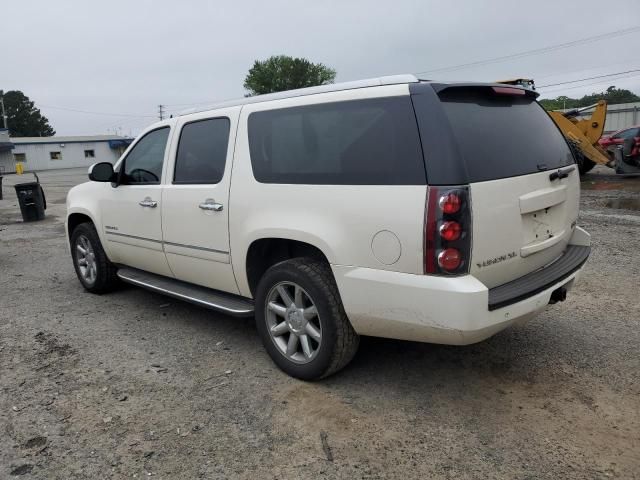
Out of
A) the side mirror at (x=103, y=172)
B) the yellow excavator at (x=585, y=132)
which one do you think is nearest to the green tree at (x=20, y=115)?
the yellow excavator at (x=585, y=132)

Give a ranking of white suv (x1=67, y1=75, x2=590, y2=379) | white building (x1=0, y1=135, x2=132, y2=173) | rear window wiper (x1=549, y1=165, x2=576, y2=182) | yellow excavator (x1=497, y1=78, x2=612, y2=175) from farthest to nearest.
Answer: white building (x1=0, y1=135, x2=132, y2=173) → yellow excavator (x1=497, y1=78, x2=612, y2=175) → rear window wiper (x1=549, y1=165, x2=576, y2=182) → white suv (x1=67, y1=75, x2=590, y2=379)

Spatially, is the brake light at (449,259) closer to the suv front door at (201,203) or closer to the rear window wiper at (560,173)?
the rear window wiper at (560,173)

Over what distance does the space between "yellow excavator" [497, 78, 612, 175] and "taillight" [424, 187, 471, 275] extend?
13.1 meters

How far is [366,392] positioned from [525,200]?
60.0 inches

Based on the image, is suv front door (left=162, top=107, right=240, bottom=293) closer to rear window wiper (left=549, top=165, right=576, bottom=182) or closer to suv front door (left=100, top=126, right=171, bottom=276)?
suv front door (left=100, top=126, right=171, bottom=276)

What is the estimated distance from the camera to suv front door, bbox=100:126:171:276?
4.51 m

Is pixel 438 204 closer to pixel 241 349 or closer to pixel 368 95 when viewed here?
pixel 368 95

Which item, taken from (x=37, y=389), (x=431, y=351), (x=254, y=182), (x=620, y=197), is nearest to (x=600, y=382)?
(x=431, y=351)

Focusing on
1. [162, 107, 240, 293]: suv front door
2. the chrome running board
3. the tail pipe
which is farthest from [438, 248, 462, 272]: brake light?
[162, 107, 240, 293]: suv front door

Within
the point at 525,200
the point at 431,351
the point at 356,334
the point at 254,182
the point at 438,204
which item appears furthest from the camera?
the point at 431,351

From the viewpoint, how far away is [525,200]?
118 inches

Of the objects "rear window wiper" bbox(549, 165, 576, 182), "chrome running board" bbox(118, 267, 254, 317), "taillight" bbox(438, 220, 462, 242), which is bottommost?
"chrome running board" bbox(118, 267, 254, 317)

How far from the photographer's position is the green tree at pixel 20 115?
90.1m

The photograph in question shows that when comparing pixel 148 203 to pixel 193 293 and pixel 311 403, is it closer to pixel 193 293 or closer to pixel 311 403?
pixel 193 293
